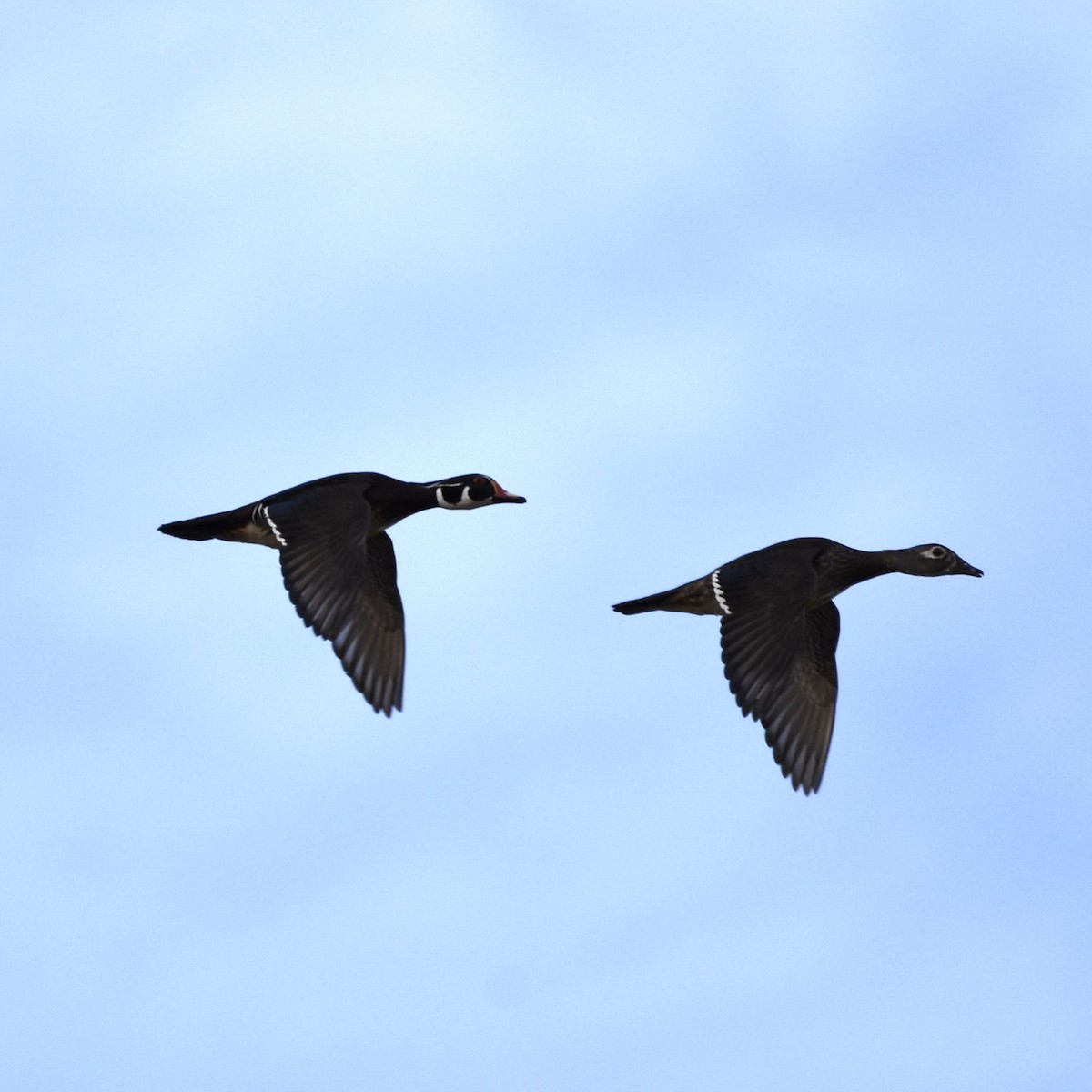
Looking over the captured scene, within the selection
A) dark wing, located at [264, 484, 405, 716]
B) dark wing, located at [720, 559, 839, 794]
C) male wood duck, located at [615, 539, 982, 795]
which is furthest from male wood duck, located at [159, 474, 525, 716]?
dark wing, located at [720, 559, 839, 794]

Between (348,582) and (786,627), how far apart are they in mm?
2816

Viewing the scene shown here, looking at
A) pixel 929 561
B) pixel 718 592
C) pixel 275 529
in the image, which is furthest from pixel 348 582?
pixel 929 561

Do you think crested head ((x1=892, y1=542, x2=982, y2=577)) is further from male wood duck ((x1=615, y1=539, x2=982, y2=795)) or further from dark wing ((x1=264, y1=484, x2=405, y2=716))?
dark wing ((x1=264, y1=484, x2=405, y2=716))

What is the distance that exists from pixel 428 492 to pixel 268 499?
122cm

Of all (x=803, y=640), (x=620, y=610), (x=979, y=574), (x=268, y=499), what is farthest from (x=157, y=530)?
(x=979, y=574)

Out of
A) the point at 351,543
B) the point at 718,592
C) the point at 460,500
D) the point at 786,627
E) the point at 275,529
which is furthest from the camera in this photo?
the point at 460,500

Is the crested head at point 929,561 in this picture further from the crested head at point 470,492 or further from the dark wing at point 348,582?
the dark wing at point 348,582

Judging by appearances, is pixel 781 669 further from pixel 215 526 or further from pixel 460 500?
pixel 215 526

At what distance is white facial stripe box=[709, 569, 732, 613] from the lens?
59.4 feet

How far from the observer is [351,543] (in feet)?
57.3

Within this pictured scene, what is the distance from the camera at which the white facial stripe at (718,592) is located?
59.4ft

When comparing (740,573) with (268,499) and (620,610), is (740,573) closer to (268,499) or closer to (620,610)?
(620,610)

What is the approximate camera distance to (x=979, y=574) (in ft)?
64.7

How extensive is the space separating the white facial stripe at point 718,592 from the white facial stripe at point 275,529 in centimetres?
284
